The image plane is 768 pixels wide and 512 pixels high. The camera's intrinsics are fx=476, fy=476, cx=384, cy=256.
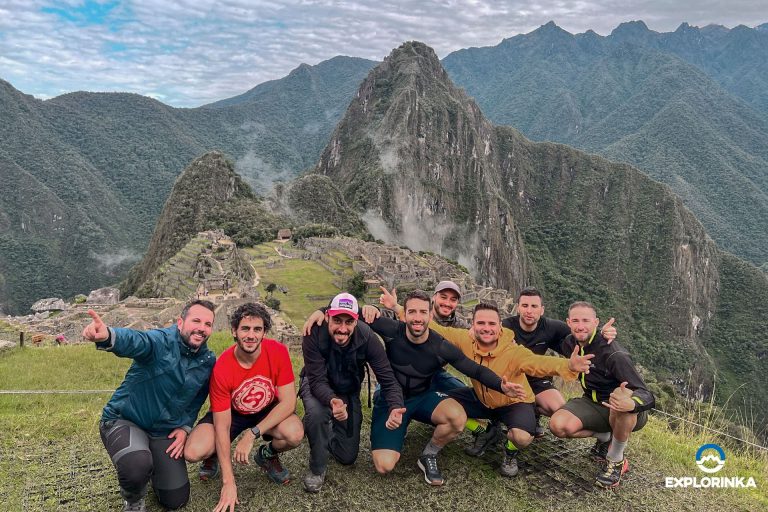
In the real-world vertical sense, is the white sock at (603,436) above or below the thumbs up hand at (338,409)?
below

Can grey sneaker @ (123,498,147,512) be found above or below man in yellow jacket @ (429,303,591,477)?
below

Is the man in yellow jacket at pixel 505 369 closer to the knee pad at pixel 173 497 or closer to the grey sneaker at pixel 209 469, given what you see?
the grey sneaker at pixel 209 469

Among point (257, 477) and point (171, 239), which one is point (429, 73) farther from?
point (257, 477)

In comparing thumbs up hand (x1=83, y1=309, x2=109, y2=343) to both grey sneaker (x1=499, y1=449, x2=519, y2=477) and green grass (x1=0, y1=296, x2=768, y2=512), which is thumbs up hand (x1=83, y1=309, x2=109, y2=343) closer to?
green grass (x1=0, y1=296, x2=768, y2=512)

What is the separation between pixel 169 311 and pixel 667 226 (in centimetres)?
14233

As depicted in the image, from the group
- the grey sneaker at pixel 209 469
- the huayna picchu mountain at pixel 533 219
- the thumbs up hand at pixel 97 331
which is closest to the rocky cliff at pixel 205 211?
the huayna picchu mountain at pixel 533 219

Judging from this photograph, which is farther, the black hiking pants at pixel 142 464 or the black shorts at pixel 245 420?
the black shorts at pixel 245 420

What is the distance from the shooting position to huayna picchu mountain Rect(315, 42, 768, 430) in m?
109

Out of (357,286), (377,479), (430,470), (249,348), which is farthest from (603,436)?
(357,286)

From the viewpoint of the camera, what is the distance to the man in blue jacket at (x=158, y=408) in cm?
392

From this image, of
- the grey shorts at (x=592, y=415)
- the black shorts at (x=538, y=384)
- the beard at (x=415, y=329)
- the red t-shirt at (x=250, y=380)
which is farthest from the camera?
the black shorts at (x=538, y=384)

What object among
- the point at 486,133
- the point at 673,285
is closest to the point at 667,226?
the point at 673,285

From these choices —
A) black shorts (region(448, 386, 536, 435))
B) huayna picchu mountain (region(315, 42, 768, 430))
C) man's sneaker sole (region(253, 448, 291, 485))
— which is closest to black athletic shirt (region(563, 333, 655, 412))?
black shorts (region(448, 386, 536, 435))

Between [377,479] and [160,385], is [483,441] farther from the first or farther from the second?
[160,385]
